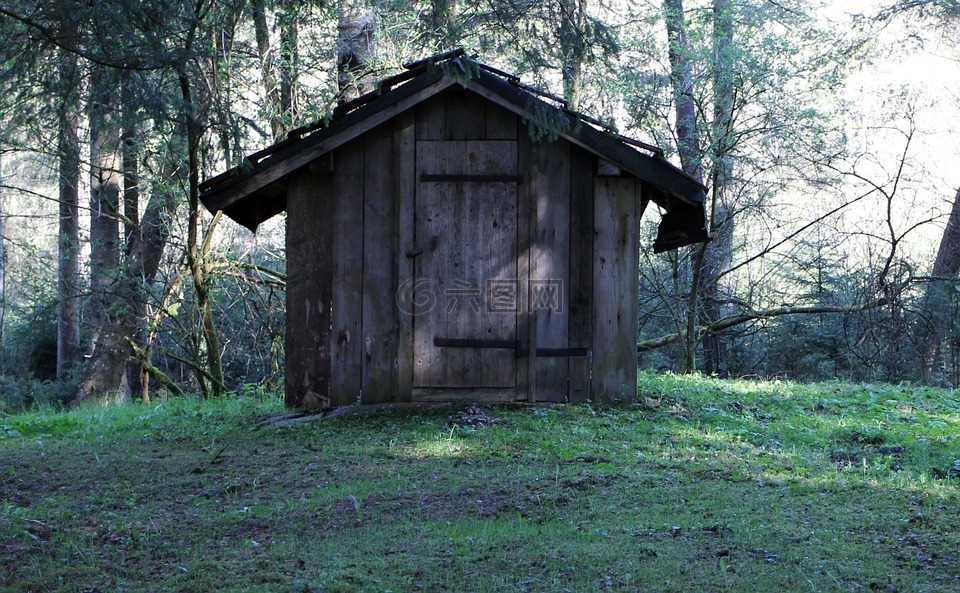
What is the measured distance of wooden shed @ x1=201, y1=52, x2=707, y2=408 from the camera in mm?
9398

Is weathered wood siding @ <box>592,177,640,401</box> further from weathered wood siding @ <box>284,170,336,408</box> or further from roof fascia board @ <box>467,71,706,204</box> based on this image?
weathered wood siding @ <box>284,170,336,408</box>

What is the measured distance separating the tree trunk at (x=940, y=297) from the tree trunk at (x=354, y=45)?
11.0 m

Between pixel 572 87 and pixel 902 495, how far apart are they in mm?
10677

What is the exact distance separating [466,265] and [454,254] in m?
0.18

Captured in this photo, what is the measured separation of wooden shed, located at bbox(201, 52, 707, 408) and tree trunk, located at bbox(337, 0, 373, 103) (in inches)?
161

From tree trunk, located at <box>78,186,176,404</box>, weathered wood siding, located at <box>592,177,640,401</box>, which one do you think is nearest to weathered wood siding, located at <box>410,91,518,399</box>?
weathered wood siding, located at <box>592,177,640,401</box>

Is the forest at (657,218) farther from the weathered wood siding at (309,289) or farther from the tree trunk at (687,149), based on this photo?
the weathered wood siding at (309,289)

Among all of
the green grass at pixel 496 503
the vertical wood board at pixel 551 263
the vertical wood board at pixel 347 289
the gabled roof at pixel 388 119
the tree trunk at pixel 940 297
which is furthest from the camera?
the tree trunk at pixel 940 297

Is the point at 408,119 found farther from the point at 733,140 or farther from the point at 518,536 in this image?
the point at 733,140

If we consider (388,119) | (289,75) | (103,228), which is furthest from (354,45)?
(103,228)

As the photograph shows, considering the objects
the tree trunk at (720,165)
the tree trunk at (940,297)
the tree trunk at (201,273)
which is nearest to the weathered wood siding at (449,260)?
the tree trunk at (201,273)

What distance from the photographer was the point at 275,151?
9203mm

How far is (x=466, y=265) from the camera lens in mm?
9461

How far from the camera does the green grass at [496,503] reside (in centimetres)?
433
